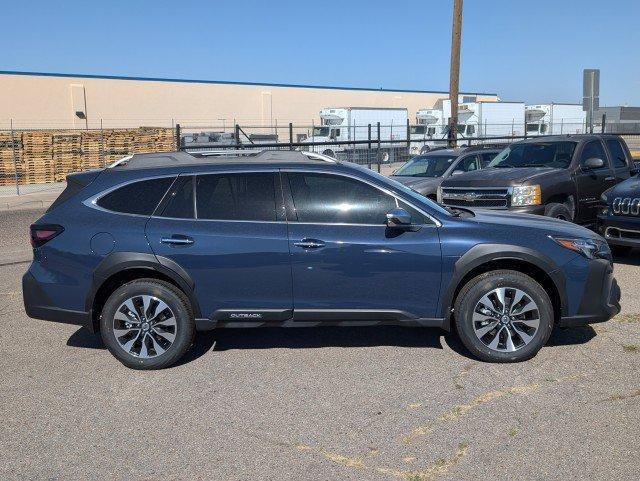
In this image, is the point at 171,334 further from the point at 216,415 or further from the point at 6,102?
the point at 6,102

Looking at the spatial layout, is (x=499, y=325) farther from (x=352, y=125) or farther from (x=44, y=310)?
(x=352, y=125)

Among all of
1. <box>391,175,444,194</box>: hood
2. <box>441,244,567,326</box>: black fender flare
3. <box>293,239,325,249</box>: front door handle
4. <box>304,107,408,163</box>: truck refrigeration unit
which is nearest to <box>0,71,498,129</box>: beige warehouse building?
<box>304,107,408,163</box>: truck refrigeration unit

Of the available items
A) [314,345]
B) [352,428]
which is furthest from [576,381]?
[314,345]

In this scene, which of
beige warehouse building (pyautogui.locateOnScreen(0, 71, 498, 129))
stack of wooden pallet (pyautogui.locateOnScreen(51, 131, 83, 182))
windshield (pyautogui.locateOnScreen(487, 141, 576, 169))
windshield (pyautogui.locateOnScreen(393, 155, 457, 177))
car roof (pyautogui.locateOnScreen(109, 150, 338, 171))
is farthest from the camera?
beige warehouse building (pyautogui.locateOnScreen(0, 71, 498, 129))

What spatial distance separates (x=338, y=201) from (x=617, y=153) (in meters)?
7.70

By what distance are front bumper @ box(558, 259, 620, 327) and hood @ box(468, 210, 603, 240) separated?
30 centimetres

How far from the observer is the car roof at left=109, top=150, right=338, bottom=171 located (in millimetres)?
5410

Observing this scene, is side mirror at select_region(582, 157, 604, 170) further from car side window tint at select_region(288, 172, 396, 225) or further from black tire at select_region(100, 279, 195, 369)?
black tire at select_region(100, 279, 195, 369)

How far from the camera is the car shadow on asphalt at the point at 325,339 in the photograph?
566 cm

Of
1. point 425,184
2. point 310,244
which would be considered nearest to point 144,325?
point 310,244

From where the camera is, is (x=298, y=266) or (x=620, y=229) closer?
(x=298, y=266)

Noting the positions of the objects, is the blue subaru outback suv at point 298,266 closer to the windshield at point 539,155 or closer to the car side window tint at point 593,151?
the windshield at point 539,155

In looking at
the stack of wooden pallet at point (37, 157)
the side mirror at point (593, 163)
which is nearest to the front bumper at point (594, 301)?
the side mirror at point (593, 163)

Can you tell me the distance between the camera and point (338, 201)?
518cm
